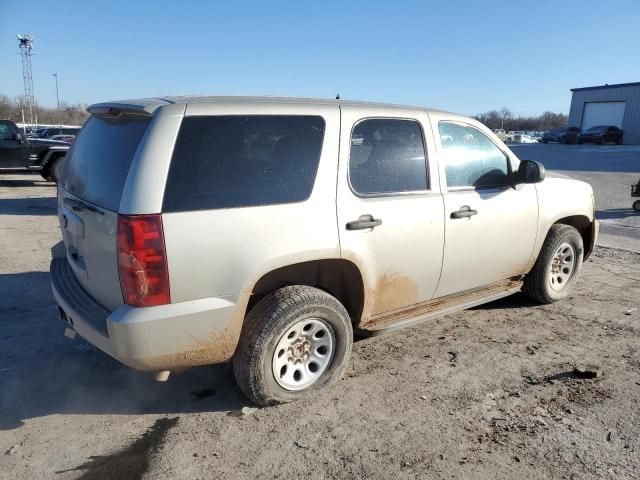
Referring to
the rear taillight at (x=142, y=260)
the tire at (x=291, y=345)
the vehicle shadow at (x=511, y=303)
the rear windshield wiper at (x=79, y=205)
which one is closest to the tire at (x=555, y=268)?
the vehicle shadow at (x=511, y=303)

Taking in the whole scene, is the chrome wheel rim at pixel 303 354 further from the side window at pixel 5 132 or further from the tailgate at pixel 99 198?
the side window at pixel 5 132

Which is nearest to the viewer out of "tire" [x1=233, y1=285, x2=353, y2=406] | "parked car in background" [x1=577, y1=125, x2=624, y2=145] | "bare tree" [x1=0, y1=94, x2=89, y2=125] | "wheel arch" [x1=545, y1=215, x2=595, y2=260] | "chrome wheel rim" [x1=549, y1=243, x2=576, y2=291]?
"tire" [x1=233, y1=285, x2=353, y2=406]

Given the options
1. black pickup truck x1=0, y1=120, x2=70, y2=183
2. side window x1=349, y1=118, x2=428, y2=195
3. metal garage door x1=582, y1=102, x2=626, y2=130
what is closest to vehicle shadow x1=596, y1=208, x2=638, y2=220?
side window x1=349, y1=118, x2=428, y2=195

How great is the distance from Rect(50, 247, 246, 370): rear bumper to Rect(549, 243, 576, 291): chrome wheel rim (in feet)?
11.4

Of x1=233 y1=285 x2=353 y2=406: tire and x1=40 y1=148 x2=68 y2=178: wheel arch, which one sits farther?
x1=40 y1=148 x2=68 y2=178: wheel arch

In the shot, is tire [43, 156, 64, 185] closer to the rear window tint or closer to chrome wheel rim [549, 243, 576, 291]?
the rear window tint

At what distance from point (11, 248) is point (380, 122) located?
590cm

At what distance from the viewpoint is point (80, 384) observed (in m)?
3.47

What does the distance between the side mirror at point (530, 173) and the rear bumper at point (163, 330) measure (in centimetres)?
269

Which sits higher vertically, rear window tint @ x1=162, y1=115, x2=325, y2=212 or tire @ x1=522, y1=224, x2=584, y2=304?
rear window tint @ x1=162, y1=115, x2=325, y2=212

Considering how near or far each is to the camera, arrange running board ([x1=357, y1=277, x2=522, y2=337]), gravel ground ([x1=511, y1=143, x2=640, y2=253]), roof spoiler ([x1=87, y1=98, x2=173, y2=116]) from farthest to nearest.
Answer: gravel ground ([x1=511, y1=143, x2=640, y2=253]) → running board ([x1=357, y1=277, x2=522, y2=337]) → roof spoiler ([x1=87, y1=98, x2=173, y2=116])

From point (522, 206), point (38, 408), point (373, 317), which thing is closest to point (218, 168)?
point (373, 317)

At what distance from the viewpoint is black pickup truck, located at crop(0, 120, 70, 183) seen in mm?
13641

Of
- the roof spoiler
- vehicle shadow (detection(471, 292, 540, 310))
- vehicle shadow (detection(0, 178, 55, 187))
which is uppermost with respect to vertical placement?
the roof spoiler
